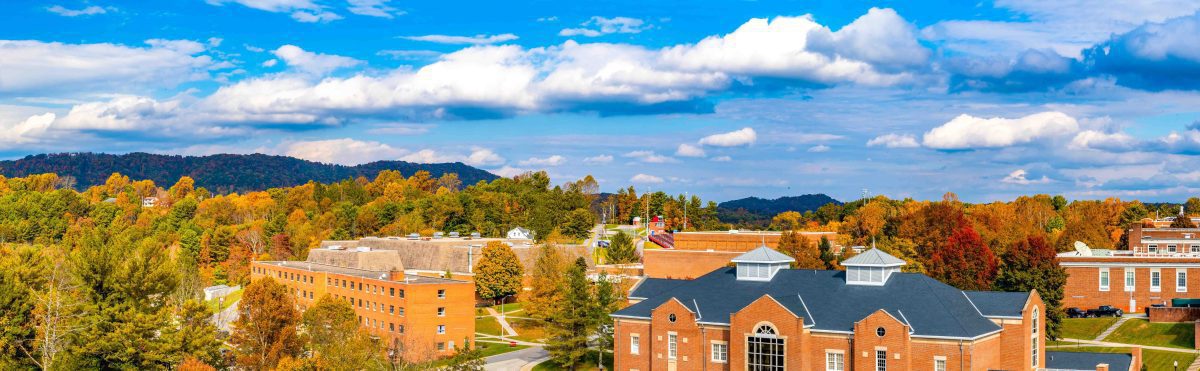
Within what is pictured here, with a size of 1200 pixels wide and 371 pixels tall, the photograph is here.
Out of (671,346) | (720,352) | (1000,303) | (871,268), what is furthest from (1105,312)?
(671,346)

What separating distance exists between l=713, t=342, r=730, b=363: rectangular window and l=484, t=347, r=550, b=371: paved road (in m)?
19.4

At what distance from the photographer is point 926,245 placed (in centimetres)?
10262

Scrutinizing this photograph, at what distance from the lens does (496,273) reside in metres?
117

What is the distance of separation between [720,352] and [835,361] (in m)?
7.74

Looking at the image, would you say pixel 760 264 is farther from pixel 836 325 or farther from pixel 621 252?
pixel 621 252

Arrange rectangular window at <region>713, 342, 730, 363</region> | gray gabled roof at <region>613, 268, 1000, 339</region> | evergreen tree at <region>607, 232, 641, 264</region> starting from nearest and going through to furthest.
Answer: gray gabled roof at <region>613, 268, 1000, 339</region>, rectangular window at <region>713, 342, 730, 363</region>, evergreen tree at <region>607, 232, 641, 264</region>

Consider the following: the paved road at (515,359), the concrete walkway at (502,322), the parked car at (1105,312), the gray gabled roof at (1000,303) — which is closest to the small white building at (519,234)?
the concrete walkway at (502,322)

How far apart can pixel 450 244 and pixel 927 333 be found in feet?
280

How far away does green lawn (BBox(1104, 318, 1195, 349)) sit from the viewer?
256 ft

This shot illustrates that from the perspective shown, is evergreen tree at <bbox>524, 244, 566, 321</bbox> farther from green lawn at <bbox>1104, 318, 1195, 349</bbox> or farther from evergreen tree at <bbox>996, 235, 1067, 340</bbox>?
green lawn at <bbox>1104, 318, 1195, 349</bbox>

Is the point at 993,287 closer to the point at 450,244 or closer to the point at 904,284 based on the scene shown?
the point at 904,284

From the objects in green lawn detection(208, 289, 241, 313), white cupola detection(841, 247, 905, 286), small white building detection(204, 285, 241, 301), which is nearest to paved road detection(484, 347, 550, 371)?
white cupola detection(841, 247, 905, 286)

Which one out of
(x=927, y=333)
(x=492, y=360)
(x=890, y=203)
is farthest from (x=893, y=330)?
(x=890, y=203)

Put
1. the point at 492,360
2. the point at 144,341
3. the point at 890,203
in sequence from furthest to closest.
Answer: the point at 890,203 → the point at 492,360 → the point at 144,341
